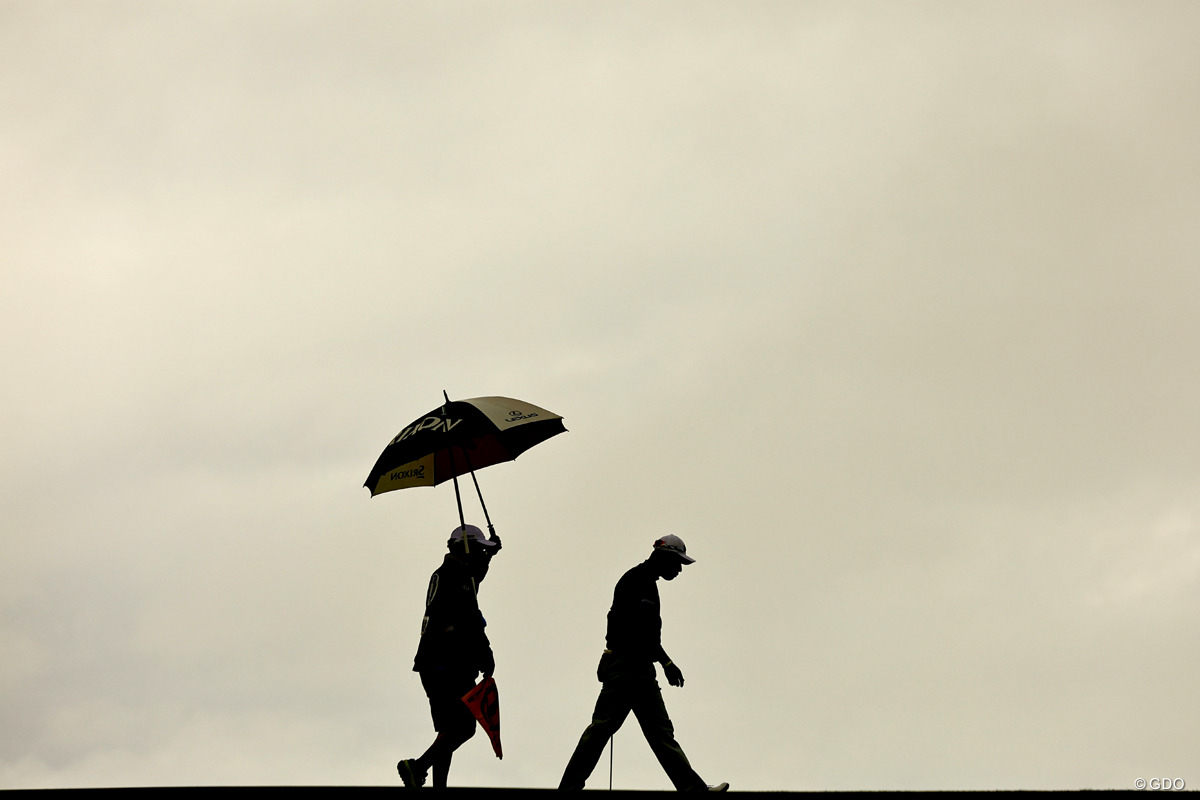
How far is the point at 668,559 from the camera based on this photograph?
1236 cm

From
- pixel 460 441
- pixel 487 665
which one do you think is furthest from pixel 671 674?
pixel 460 441

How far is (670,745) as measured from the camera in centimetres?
1202

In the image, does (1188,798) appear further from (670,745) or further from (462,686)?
(462,686)

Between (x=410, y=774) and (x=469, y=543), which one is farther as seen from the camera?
(x=469, y=543)

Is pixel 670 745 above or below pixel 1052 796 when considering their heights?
above

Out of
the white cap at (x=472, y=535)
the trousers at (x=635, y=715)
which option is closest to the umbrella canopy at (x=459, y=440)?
the white cap at (x=472, y=535)

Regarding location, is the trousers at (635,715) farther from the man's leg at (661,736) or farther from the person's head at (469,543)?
the person's head at (469,543)

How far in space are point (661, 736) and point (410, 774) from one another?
2188 millimetres

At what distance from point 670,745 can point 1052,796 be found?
3201 mm

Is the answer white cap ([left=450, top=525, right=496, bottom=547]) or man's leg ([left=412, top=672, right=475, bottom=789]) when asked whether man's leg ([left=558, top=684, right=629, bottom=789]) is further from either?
white cap ([left=450, top=525, right=496, bottom=547])

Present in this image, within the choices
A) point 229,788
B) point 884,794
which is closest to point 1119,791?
point 884,794

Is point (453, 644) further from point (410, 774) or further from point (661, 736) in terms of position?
point (661, 736)

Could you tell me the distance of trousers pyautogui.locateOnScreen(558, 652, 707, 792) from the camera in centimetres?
1190

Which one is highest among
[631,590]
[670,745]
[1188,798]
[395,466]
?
[395,466]
